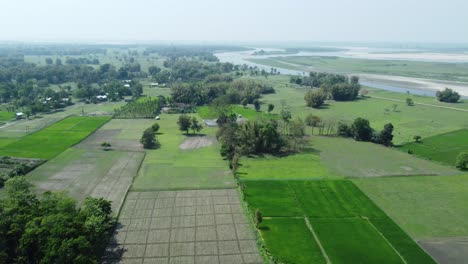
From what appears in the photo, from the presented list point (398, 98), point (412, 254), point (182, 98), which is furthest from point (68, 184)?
point (398, 98)

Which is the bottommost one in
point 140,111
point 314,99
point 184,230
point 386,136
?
point 184,230

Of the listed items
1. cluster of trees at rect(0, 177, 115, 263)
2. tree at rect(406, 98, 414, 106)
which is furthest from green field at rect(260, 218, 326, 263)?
tree at rect(406, 98, 414, 106)

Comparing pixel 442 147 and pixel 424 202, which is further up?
pixel 442 147

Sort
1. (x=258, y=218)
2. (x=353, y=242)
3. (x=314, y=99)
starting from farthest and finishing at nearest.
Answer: (x=314, y=99), (x=258, y=218), (x=353, y=242)

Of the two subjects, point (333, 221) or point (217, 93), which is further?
point (217, 93)

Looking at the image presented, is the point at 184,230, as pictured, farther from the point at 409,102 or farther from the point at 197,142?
the point at 409,102

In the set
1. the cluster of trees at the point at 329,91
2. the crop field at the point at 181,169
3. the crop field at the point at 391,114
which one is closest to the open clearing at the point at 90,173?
the crop field at the point at 181,169

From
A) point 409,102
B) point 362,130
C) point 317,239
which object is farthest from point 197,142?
point 409,102
